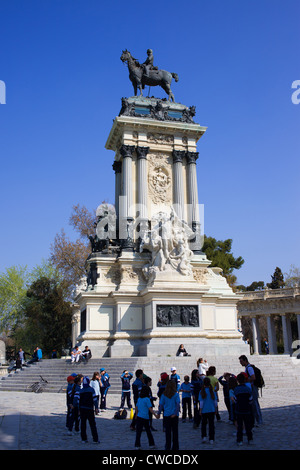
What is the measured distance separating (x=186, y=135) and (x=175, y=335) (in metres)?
13.5

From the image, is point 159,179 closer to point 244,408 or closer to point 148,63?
point 148,63

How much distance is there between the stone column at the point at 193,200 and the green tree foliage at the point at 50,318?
22.0 meters

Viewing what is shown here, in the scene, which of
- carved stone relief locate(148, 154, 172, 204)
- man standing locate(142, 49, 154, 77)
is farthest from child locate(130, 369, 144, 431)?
man standing locate(142, 49, 154, 77)

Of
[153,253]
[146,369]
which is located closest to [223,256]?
[153,253]

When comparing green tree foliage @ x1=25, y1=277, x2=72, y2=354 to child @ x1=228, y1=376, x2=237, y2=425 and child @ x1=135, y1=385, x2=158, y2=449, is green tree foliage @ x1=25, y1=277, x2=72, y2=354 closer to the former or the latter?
child @ x1=228, y1=376, x2=237, y2=425

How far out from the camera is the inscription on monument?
23703mm


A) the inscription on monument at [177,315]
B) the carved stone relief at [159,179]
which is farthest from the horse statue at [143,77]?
the inscription on monument at [177,315]

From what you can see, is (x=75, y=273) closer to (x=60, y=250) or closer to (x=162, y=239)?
(x=60, y=250)

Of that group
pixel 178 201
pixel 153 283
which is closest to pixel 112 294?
pixel 153 283

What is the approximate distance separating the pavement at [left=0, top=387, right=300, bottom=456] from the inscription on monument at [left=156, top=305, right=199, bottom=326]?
27.7ft

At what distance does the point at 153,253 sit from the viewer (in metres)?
25.4

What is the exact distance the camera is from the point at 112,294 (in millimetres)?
25062

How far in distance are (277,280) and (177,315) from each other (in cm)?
5110

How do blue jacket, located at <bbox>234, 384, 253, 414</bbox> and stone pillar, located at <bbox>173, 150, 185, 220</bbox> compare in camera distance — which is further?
stone pillar, located at <bbox>173, 150, 185, 220</bbox>
